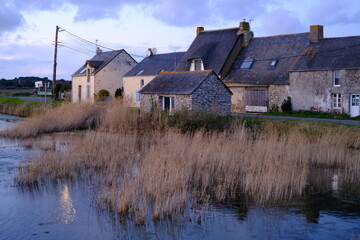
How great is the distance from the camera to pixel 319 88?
26375 mm

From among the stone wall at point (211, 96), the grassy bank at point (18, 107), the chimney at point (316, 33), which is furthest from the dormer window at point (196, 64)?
the grassy bank at point (18, 107)

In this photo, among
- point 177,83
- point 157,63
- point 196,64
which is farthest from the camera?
point 157,63

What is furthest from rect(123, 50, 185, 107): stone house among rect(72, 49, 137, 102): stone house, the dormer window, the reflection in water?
the reflection in water

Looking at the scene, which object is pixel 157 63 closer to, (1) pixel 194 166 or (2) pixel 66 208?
(1) pixel 194 166

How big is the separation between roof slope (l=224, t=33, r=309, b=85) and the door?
15.0 feet

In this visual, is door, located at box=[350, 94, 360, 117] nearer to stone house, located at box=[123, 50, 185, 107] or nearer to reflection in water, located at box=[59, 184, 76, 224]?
stone house, located at box=[123, 50, 185, 107]

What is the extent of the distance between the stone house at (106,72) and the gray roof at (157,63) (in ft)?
10.6

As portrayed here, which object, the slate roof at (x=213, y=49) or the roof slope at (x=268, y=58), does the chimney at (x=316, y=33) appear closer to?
the roof slope at (x=268, y=58)

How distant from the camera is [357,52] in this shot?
2522cm

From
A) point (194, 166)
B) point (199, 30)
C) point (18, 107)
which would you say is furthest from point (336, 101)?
point (18, 107)

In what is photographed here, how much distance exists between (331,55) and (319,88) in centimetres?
217

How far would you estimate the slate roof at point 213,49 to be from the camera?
32250mm

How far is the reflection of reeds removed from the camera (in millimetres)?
9812

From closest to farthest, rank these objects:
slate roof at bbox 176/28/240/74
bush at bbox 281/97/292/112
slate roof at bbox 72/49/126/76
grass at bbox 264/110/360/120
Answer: grass at bbox 264/110/360/120, bush at bbox 281/97/292/112, slate roof at bbox 176/28/240/74, slate roof at bbox 72/49/126/76
